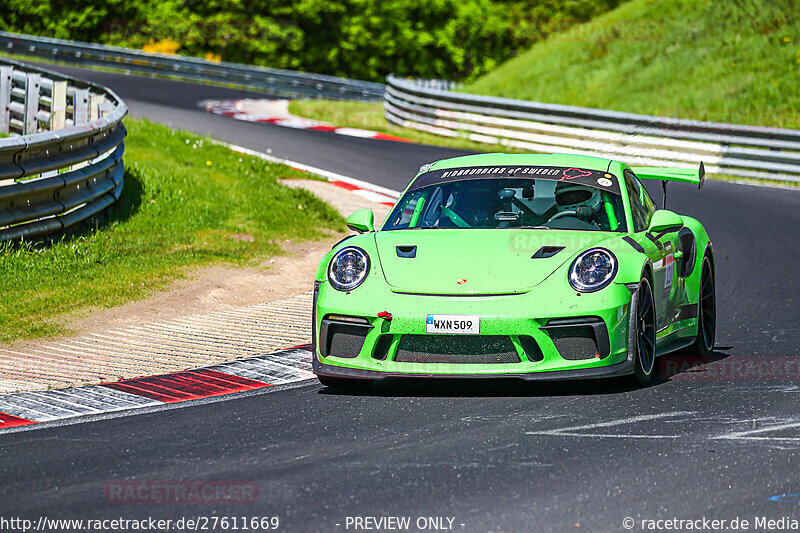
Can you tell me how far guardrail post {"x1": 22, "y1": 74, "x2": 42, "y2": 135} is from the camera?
59.1ft

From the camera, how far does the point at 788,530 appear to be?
4543 mm

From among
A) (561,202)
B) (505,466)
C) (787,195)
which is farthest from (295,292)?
(787,195)

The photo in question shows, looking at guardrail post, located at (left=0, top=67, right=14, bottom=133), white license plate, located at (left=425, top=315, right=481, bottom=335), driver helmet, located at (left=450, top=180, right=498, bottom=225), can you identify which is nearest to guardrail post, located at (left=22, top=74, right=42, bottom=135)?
guardrail post, located at (left=0, top=67, right=14, bottom=133)

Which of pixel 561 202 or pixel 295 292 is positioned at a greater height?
pixel 561 202

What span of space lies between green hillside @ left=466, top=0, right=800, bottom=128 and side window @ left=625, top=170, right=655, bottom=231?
18.6 m

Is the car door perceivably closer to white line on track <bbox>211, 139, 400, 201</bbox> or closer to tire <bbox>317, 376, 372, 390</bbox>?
tire <bbox>317, 376, 372, 390</bbox>

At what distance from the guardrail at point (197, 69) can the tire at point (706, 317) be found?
2951cm

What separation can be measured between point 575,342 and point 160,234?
7.12 metres

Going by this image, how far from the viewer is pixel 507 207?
796cm

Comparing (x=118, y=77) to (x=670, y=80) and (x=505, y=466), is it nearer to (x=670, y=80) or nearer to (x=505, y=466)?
(x=670, y=80)

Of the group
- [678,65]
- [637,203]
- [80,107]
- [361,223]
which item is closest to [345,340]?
[361,223]

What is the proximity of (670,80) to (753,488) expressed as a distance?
2602 centimetres

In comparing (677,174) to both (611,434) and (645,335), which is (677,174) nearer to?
(645,335)

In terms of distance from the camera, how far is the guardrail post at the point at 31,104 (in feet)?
59.1
